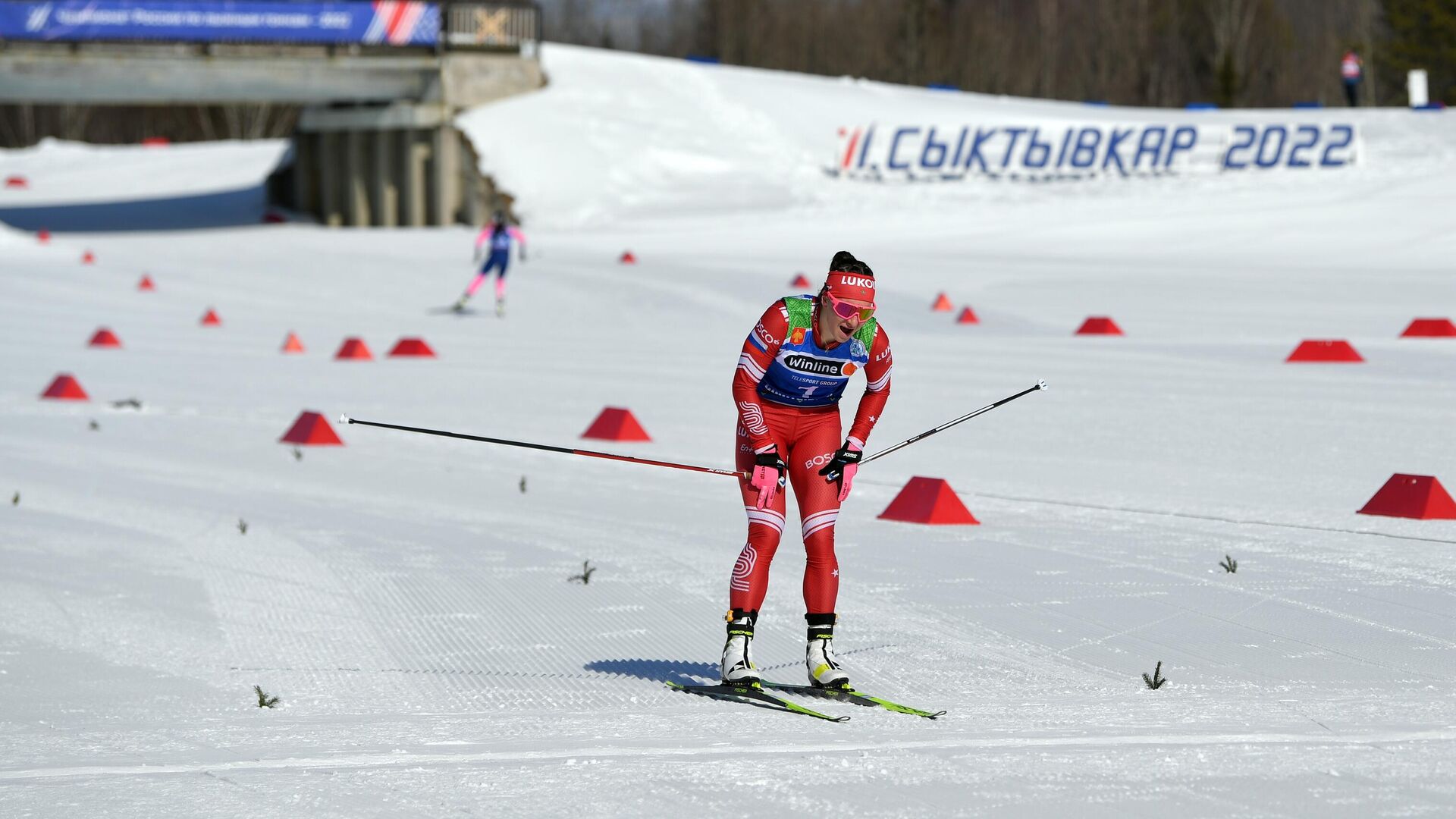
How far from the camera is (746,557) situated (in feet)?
Result: 20.0

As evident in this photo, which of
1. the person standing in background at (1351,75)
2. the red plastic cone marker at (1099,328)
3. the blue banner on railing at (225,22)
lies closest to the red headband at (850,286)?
the red plastic cone marker at (1099,328)

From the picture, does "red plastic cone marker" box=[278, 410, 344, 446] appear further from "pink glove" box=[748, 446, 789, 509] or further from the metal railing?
the metal railing

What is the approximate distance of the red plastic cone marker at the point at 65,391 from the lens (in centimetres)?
1516

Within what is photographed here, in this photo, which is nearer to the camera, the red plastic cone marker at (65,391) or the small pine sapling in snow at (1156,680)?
the small pine sapling in snow at (1156,680)

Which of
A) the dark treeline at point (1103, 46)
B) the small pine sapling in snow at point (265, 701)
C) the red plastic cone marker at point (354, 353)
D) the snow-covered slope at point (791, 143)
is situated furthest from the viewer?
the dark treeline at point (1103, 46)

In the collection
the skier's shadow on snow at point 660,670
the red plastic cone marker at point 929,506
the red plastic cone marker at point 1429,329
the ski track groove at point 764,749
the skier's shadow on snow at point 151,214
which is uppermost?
the ski track groove at point 764,749

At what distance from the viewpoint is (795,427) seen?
6.18m

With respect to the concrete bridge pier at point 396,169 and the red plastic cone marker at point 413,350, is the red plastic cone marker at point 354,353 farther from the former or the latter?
the concrete bridge pier at point 396,169

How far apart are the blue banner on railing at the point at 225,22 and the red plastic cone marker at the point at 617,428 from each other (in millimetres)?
27301

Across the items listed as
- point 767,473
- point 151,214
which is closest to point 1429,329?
point 767,473

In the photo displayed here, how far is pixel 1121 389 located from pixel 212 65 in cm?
2739

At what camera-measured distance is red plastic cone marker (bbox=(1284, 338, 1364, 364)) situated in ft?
51.2

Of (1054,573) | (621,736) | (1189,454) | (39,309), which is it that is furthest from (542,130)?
(621,736)

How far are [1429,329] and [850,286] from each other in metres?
13.4
